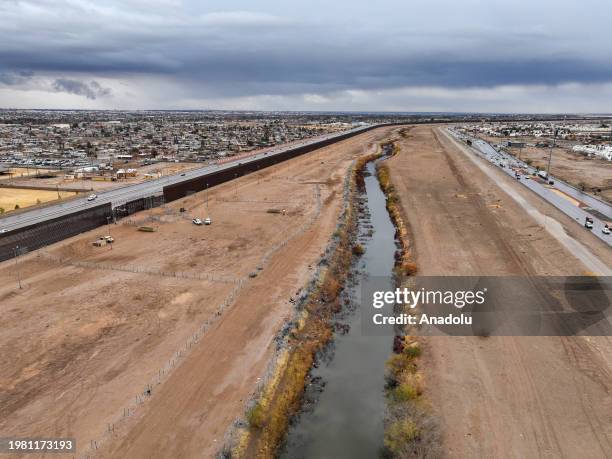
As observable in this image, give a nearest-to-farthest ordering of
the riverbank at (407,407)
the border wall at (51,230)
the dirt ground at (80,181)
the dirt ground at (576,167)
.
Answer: the riverbank at (407,407), the border wall at (51,230), the dirt ground at (80,181), the dirt ground at (576,167)

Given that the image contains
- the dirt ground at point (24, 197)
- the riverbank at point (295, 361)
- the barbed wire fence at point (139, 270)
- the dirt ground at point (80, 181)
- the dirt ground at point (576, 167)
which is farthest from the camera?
the dirt ground at point (576, 167)

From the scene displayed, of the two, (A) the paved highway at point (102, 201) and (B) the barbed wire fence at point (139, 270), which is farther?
(A) the paved highway at point (102, 201)

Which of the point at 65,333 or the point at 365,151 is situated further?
the point at 365,151

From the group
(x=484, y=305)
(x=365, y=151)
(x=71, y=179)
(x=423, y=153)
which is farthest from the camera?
(x=365, y=151)

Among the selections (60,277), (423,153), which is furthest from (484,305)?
(423,153)

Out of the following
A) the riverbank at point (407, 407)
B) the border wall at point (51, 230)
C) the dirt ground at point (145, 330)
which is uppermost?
the border wall at point (51, 230)

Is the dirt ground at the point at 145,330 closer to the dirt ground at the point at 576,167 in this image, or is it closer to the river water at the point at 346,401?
the river water at the point at 346,401

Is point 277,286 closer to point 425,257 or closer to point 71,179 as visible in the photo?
point 425,257

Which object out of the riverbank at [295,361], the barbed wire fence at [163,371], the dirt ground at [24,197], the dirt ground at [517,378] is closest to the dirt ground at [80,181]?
the dirt ground at [24,197]
